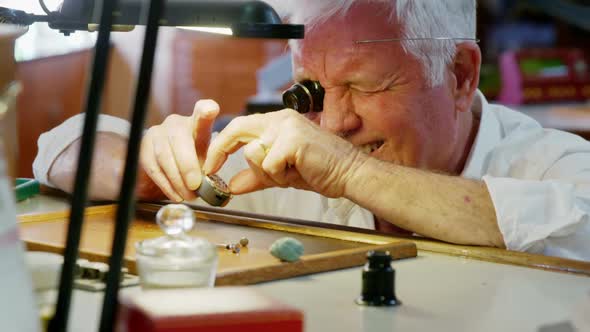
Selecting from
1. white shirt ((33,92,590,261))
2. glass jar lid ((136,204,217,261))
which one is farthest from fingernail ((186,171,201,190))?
glass jar lid ((136,204,217,261))

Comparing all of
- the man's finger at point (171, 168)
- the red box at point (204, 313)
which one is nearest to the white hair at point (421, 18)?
the man's finger at point (171, 168)

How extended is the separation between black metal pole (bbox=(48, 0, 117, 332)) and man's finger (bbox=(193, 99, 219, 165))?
1.21 m

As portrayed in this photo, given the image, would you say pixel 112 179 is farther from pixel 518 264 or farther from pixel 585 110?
pixel 585 110

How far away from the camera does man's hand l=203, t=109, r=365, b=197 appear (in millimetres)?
1833

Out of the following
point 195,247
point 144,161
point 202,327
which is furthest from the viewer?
point 144,161

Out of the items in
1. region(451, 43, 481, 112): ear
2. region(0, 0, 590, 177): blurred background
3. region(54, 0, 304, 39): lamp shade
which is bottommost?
region(0, 0, 590, 177): blurred background

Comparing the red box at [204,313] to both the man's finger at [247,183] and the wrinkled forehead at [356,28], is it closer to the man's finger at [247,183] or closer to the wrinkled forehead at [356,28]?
the man's finger at [247,183]

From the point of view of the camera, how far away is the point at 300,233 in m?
1.79

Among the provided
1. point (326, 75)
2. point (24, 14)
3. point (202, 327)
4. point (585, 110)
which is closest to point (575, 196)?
point (326, 75)

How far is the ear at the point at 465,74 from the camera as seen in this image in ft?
7.68

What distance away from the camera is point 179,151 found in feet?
6.38

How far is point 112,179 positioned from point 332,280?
0.85 m

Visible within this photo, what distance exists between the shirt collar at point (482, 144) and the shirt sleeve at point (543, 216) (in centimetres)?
47

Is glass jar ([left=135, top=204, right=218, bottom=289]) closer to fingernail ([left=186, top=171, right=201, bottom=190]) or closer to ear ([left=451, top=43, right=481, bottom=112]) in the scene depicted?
fingernail ([left=186, top=171, right=201, bottom=190])
